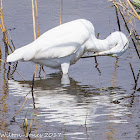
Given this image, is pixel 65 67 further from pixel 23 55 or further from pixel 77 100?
pixel 77 100

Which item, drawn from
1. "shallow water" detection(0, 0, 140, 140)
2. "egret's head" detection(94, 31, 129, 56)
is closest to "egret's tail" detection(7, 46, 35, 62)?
"shallow water" detection(0, 0, 140, 140)

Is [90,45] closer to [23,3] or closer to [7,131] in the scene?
[7,131]

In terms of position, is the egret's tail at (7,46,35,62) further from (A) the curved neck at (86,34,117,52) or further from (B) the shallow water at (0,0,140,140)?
(A) the curved neck at (86,34,117,52)

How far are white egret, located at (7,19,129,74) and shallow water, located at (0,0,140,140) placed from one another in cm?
25

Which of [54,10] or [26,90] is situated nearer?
[26,90]

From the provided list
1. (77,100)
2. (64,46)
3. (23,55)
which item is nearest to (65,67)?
(64,46)

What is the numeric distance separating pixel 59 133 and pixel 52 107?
983 millimetres

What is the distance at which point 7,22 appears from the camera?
1039 cm

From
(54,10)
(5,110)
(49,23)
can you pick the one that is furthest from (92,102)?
(54,10)

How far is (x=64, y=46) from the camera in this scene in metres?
7.25

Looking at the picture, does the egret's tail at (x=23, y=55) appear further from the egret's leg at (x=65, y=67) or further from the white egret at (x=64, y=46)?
the egret's leg at (x=65, y=67)

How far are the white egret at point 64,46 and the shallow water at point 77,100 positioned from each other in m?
0.25

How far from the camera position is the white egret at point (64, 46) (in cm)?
714

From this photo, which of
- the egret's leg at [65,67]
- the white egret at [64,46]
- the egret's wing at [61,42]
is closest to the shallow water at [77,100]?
the egret's leg at [65,67]
